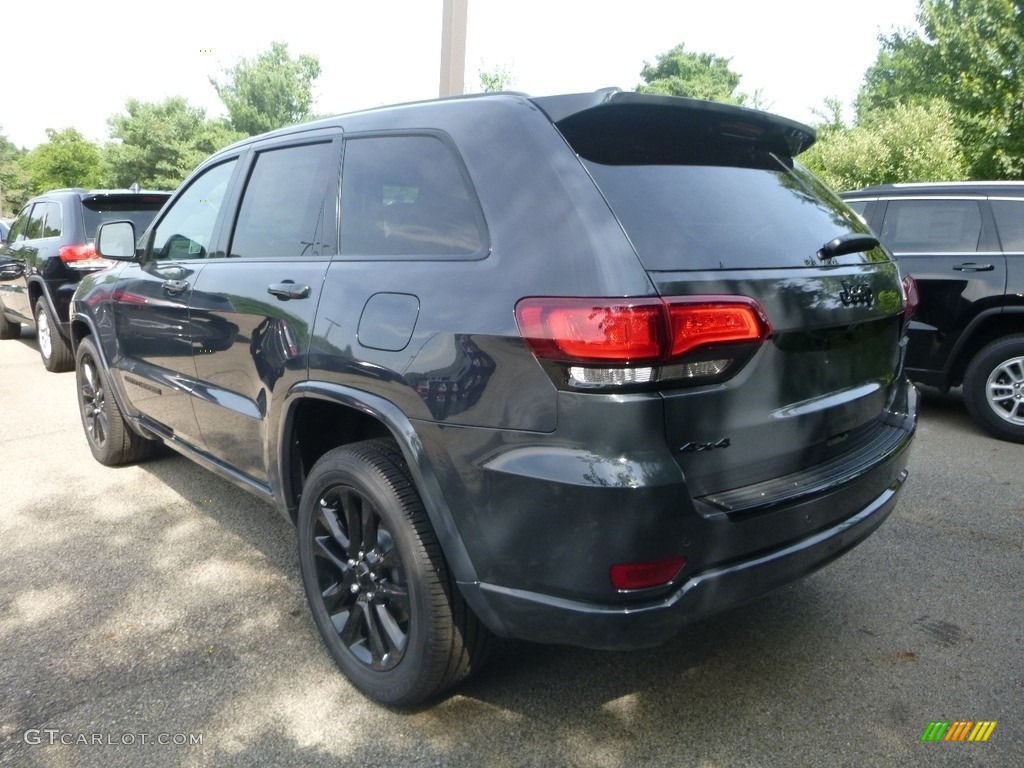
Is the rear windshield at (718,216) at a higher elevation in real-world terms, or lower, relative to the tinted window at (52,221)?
higher

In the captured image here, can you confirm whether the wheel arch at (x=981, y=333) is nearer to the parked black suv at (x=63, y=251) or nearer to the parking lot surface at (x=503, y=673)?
the parking lot surface at (x=503, y=673)

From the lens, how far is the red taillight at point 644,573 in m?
2.01

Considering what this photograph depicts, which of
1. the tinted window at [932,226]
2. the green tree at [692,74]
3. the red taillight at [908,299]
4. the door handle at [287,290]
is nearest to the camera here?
the door handle at [287,290]

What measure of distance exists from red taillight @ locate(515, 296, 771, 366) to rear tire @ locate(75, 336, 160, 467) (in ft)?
11.4

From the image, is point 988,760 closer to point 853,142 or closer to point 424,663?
point 424,663

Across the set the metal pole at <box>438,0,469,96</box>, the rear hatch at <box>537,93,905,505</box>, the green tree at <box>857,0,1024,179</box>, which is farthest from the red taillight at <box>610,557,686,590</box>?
the green tree at <box>857,0,1024,179</box>

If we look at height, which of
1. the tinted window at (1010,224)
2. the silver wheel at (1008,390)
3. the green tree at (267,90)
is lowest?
the silver wheel at (1008,390)

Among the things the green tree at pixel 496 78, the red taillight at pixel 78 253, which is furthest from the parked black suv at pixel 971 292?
the green tree at pixel 496 78

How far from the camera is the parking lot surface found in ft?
7.91

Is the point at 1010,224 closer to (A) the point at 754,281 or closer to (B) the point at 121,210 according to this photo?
(A) the point at 754,281

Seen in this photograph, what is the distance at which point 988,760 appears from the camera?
234cm

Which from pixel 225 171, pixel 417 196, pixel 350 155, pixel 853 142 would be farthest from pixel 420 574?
pixel 853 142

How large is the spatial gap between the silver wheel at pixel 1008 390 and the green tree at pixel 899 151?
11021 millimetres

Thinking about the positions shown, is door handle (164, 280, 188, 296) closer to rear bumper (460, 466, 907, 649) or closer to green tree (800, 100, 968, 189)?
rear bumper (460, 466, 907, 649)
